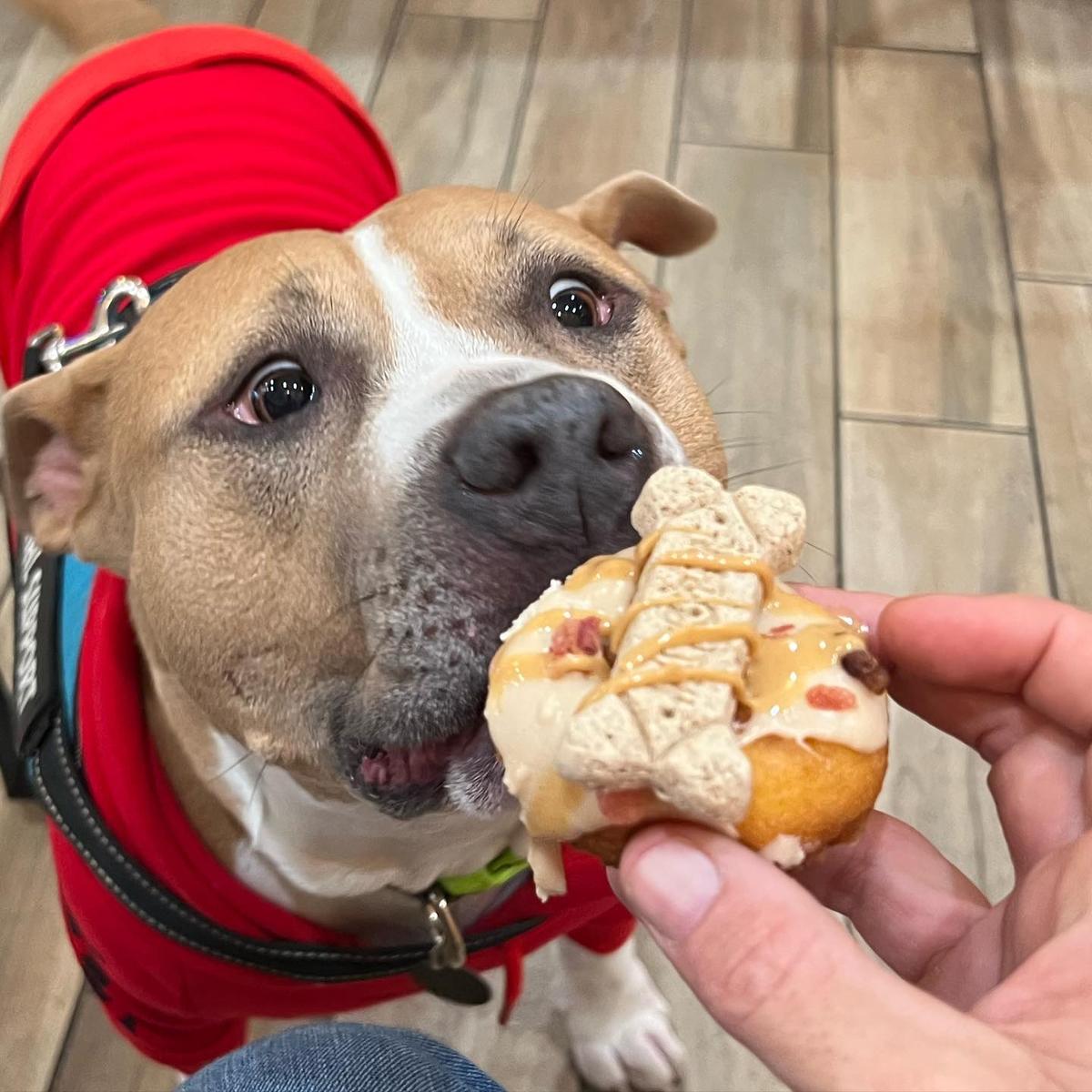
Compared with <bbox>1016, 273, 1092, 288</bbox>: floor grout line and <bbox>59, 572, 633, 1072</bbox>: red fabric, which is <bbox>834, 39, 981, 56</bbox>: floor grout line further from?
<bbox>59, 572, 633, 1072</bbox>: red fabric

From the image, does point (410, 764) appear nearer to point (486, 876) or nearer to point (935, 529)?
point (486, 876)

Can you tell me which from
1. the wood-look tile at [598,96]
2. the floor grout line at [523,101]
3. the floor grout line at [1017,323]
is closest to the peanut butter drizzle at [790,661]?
the floor grout line at [1017,323]

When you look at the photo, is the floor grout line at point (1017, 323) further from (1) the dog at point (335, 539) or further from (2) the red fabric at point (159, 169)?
(2) the red fabric at point (159, 169)

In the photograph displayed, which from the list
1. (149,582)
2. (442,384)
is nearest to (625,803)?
(442,384)

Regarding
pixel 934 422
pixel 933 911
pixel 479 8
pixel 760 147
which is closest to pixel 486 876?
pixel 933 911

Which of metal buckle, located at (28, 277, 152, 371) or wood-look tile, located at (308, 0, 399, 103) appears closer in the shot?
metal buckle, located at (28, 277, 152, 371)

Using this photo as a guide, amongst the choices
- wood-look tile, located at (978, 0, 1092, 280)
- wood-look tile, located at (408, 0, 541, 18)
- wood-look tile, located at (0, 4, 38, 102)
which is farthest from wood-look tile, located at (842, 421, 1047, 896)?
wood-look tile, located at (0, 4, 38, 102)
